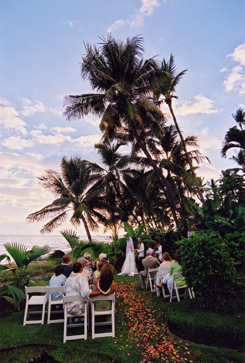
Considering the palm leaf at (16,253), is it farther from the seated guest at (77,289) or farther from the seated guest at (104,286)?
the seated guest at (104,286)

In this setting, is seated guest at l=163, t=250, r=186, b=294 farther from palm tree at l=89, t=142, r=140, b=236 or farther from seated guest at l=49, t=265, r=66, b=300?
palm tree at l=89, t=142, r=140, b=236

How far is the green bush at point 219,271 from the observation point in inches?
187

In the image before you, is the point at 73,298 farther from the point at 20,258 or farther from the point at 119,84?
the point at 119,84

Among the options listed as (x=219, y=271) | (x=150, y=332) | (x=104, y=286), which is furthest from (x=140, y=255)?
(x=104, y=286)

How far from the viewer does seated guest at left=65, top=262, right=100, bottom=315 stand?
4.46 meters

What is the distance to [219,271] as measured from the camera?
4777 mm

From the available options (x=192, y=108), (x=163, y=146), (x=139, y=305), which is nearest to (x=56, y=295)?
(x=139, y=305)

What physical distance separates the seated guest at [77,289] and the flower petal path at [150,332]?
3.52ft

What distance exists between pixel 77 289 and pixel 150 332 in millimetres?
1680

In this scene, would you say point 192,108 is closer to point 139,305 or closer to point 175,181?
point 139,305

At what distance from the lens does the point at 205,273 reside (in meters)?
4.85

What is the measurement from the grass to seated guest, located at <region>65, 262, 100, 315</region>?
1.70ft

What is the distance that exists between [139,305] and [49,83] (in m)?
6.22

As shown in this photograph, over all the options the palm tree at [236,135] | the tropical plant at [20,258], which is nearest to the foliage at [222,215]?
the tropical plant at [20,258]
